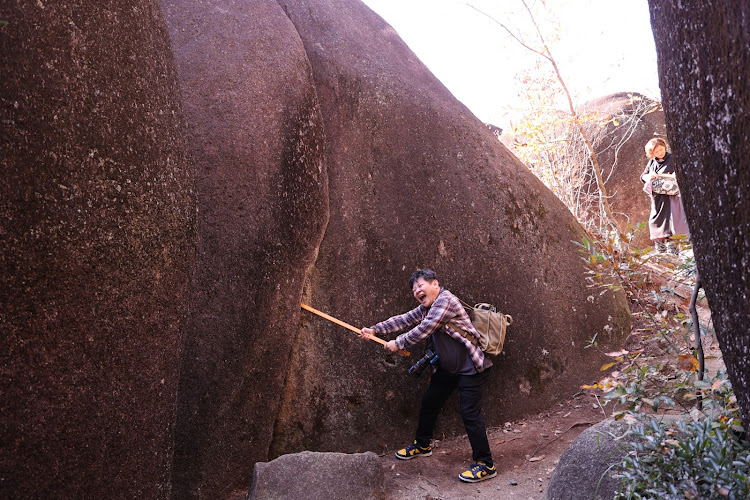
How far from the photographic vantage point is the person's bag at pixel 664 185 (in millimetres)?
7484

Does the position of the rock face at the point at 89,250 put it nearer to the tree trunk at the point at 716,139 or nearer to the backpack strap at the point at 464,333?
the tree trunk at the point at 716,139

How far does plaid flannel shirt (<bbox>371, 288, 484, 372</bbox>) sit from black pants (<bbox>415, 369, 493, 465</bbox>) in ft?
0.54

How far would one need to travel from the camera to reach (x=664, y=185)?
751 centimetres

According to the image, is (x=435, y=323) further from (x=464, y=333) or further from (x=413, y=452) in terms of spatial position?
(x=413, y=452)

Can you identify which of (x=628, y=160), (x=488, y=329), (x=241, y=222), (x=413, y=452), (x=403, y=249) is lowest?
(x=413, y=452)

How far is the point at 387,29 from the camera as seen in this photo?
6.11 m

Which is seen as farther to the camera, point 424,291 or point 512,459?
point 512,459

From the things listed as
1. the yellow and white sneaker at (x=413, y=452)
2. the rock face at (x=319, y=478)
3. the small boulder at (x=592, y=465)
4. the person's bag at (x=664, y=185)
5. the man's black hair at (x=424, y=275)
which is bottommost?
the yellow and white sneaker at (x=413, y=452)

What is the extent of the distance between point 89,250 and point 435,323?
2.78 m

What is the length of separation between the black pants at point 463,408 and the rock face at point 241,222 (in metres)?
1.21

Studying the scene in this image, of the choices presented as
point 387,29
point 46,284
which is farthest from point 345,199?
point 46,284

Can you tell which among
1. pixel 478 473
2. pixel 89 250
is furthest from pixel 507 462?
pixel 89 250

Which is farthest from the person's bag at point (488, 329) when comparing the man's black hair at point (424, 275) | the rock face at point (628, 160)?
the rock face at point (628, 160)

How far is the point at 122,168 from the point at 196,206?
49 centimetres
